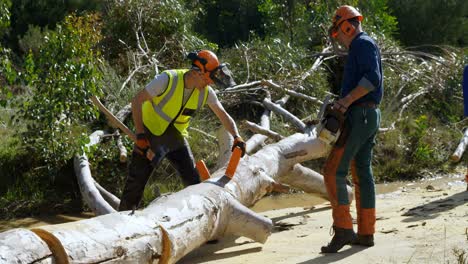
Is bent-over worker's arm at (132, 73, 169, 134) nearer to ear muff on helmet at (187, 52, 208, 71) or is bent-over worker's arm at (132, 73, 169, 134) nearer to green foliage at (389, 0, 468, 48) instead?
ear muff on helmet at (187, 52, 208, 71)

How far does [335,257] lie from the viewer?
5609 mm

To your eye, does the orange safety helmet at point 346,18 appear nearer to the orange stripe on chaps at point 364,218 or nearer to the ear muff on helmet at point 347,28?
the ear muff on helmet at point 347,28

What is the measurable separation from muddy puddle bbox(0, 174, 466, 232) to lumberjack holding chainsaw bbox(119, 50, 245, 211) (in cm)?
267

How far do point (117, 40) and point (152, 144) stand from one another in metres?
6.24

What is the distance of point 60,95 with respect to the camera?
27.1ft

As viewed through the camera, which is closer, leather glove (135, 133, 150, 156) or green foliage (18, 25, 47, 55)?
leather glove (135, 133, 150, 156)

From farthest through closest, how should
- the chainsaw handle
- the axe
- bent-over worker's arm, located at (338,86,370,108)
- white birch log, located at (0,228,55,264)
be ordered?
the axe → the chainsaw handle → bent-over worker's arm, located at (338,86,370,108) → white birch log, located at (0,228,55,264)

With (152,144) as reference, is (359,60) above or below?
above

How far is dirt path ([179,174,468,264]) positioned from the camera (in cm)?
550

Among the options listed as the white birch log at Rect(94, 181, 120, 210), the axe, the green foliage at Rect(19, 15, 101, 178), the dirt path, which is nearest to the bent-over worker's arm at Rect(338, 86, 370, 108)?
the dirt path

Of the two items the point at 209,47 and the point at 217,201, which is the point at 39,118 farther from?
the point at 209,47

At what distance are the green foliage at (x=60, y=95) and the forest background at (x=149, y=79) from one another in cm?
2

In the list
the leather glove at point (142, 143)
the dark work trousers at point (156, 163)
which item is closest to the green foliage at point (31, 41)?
the dark work trousers at point (156, 163)

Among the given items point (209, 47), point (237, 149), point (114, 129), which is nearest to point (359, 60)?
point (237, 149)
